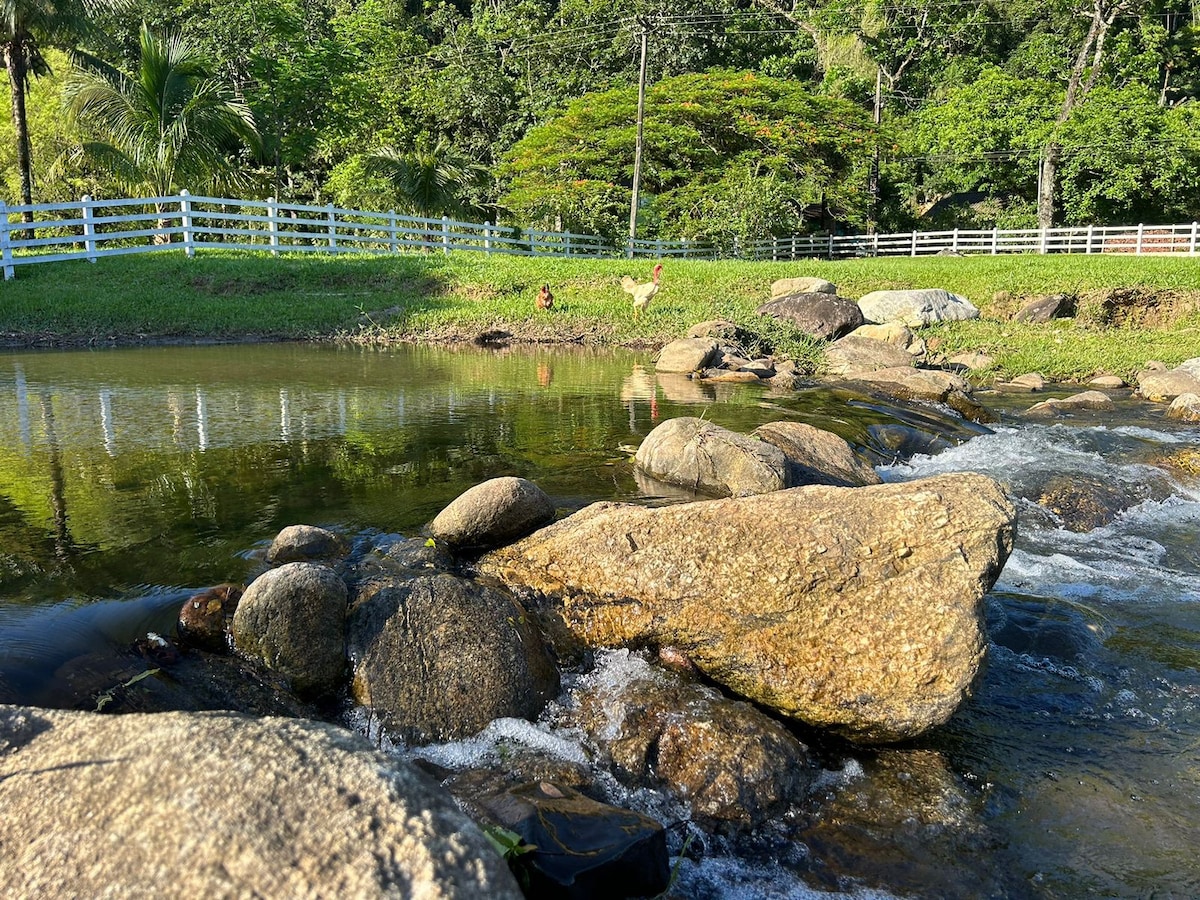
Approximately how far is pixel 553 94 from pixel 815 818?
41287 millimetres

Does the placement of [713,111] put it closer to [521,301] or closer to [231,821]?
[521,301]

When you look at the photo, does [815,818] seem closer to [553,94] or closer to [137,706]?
[137,706]

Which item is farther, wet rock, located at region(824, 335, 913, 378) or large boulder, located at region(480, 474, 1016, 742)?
wet rock, located at region(824, 335, 913, 378)

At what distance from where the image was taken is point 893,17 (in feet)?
140

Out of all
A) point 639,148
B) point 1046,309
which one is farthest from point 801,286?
point 639,148

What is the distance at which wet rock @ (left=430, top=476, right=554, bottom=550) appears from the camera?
19.2 ft

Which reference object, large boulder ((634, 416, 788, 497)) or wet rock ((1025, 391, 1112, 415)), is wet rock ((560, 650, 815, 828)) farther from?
wet rock ((1025, 391, 1112, 415))

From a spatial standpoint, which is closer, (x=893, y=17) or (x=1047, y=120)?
(x=1047, y=120)

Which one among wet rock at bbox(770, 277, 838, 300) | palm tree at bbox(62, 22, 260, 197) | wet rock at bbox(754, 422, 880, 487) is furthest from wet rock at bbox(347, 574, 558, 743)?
palm tree at bbox(62, 22, 260, 197)

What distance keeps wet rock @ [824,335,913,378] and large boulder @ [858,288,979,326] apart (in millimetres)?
3270

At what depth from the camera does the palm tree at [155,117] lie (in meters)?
25.1

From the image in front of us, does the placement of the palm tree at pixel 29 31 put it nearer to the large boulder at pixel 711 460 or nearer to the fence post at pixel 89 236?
the fence post at pixel 89 236

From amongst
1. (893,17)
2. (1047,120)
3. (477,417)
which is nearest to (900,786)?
(477,417)

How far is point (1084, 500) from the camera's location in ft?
27.3
